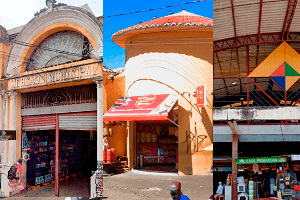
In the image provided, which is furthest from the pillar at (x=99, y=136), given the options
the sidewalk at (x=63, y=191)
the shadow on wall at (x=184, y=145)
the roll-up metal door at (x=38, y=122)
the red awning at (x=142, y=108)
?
the shadow on wall at (x=184, y=145)

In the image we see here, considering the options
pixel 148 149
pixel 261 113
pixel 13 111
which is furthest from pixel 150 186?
pixel 13 111

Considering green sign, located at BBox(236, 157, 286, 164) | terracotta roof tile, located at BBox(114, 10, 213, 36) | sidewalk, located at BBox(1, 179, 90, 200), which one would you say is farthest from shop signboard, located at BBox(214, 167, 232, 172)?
terracotta roof tile, located at BBox(114, 10, 213, 36)

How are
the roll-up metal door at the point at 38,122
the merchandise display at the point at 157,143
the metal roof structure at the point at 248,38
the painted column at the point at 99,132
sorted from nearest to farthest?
the merchandise display at the point at 157,143 → the painted column at the point at 99,132 → the roll-up metal door at the point at 38,122 → the metal roof structure at the point at 248,38

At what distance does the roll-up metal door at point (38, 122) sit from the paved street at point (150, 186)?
167 cm

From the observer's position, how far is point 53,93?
18.2 ft

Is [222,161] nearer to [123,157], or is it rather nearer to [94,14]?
[123,157]

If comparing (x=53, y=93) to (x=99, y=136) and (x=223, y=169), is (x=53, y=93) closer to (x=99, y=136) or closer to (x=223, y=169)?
(x=99, y=136)

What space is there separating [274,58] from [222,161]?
103 inches

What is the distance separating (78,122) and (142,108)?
137 cm

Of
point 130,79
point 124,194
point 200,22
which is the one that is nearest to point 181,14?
point 200,22

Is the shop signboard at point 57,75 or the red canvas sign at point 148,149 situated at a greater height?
the shop signboard at point 57,75

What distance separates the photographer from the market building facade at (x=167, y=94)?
181 inches

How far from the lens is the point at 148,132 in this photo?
492 cm

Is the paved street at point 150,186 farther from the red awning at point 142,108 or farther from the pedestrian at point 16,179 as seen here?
the pedestrian at point 16,179
